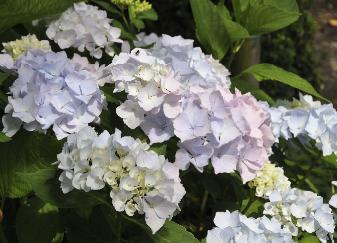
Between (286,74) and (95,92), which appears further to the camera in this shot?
(286,74)

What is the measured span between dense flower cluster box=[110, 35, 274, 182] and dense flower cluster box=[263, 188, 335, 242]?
121 millimetres

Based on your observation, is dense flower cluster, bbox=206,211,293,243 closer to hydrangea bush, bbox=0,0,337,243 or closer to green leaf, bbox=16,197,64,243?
hydrangea bush, bbox=0,0,337,243

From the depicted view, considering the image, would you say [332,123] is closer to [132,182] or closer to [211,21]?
[211,21]

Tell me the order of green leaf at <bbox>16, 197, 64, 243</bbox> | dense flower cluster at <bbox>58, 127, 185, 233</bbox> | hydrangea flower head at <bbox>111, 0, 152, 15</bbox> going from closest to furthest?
1. dense flower cluster at <bbox>58, 127, 185, 233</bbox>
2. green leaf at <bbox>16, 197, 64, 243</bbox>
3. hydrangea flower head at <bbox>111, 0, 152, 15</bbox>

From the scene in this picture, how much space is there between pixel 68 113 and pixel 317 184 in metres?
1.14

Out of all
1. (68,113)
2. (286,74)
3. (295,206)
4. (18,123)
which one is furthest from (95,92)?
(286,74)

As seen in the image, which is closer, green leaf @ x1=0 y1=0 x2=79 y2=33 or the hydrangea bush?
the hydrangea bush

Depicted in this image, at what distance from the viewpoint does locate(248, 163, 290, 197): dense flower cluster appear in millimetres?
1448

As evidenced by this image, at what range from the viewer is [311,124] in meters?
1.67

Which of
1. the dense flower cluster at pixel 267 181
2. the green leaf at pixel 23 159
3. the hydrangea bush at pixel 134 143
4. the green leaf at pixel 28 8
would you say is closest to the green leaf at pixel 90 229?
the hydrangea bush at pixel 134 143

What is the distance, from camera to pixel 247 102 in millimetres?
1339

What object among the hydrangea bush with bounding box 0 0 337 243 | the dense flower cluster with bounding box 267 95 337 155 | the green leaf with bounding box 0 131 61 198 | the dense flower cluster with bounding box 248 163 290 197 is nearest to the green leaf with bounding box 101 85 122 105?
the hydrangea bush with bounding box 0 0 337 243

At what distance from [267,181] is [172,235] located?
36 cm

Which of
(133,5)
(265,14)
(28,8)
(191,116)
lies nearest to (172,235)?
(191,116)
